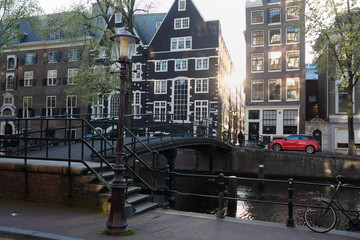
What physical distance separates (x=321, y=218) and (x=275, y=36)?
31297 mm

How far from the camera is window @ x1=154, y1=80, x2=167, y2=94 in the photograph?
38.6m

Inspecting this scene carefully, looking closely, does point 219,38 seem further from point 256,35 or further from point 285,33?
point 285,33

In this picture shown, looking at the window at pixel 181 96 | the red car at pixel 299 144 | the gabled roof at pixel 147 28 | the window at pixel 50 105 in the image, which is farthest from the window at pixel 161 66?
the red car at pixel 299 144

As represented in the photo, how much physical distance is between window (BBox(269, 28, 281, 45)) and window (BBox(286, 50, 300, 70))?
183 cm

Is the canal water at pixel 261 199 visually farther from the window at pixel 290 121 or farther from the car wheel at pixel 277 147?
the window at pixel 290 121

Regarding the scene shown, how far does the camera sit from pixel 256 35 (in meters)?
36.0

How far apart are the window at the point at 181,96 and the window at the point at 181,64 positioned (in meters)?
1.37

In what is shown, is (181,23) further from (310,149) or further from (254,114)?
(310,149)

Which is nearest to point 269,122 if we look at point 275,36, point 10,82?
point 275,36

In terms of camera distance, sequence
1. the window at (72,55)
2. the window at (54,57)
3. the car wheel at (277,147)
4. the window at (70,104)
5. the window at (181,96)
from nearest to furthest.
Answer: the car wheel at (277,147) < the window at (181,96) < the window at (72,55) < the window at (70,104) < the window at (54,57)

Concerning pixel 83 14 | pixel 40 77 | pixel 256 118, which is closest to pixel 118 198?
pixel 83 14

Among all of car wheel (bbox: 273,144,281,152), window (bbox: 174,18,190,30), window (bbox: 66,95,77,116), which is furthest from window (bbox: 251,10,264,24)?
window (bbox: 66,95,77,116)

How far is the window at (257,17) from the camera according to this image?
35.9 metres

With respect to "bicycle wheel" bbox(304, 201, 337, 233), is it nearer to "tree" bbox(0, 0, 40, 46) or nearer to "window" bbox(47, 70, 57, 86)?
"tree" bbox(0, 0, 40, 46)
